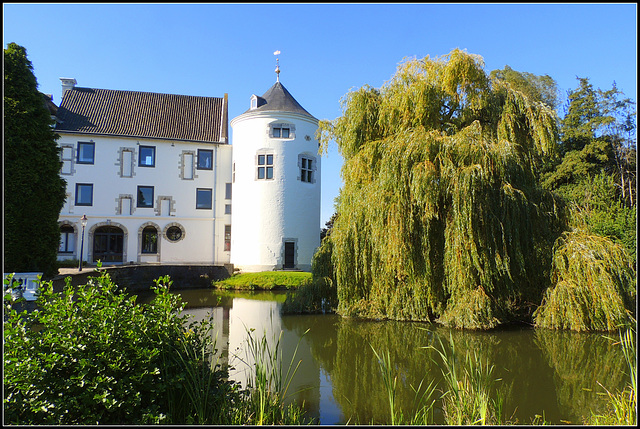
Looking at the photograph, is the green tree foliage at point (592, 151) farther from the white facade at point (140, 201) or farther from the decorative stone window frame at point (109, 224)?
the decorative stone window frame at point (109, 224)

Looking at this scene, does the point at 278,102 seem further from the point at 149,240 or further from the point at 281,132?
the point at 149,240

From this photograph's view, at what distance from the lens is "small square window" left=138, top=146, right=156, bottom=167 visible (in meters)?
24.7

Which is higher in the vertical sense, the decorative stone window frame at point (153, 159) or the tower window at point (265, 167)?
the decorative stone window frame at point (153, 159)

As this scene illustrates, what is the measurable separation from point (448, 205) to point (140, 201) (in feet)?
66.2

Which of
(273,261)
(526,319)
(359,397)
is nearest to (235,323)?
(359,397)

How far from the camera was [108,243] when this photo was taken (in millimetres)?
24000

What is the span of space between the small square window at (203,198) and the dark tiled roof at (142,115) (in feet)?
9.90

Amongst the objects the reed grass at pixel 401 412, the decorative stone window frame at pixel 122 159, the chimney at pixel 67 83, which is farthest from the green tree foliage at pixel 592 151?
the chimney at pixel 67 83

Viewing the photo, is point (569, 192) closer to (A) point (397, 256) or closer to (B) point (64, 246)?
(A) point (397, 256)

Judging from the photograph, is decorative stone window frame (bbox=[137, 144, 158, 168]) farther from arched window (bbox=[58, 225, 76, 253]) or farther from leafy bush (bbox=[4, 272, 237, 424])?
leafy bush (bbox=[4, 272, 237, 424])

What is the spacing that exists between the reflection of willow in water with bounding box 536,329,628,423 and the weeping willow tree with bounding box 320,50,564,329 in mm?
1181

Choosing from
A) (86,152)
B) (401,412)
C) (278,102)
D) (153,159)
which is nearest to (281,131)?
(278,102)

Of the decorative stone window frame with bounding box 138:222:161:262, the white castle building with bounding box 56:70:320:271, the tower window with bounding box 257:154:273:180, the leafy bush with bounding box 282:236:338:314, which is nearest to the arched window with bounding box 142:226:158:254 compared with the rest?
the white castle building with bounding box 56:70:320:271

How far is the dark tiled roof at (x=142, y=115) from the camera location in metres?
24.5
